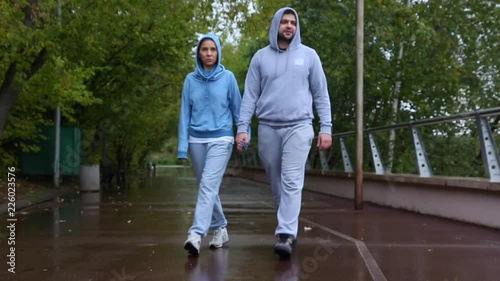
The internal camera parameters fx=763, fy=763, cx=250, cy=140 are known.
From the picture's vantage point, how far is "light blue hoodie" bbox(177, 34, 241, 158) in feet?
23.1

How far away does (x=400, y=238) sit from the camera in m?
8.29

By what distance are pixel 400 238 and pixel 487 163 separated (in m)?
2.15

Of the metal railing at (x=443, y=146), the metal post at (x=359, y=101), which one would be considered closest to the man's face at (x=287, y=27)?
the metal railing at (x=443, y=146)

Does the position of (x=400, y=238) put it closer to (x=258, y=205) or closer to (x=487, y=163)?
(x=487, y=163)

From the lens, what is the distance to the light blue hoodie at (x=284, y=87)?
6828 millimetres

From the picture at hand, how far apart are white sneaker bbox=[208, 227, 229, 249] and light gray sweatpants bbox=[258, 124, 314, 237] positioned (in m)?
0.74

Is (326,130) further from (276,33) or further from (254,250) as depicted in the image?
(254,250)

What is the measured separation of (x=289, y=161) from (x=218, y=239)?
112 centimetres

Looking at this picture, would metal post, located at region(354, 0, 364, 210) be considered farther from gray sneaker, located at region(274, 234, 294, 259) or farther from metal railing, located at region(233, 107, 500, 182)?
gray sneaker, located at region(274, 234, 294, 259)

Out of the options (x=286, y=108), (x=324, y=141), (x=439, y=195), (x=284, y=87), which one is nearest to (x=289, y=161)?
(x=324, y=141)

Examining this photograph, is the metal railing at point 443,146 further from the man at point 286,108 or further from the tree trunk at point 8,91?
the tree trunk at point 8,91

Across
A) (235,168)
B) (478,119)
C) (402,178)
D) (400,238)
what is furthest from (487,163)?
(235,168)

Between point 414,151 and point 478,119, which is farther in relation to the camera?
point 414,151

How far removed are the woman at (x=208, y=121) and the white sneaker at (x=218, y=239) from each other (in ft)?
0.04
